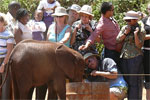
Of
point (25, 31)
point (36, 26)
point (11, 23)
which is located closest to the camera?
point (25, 31)

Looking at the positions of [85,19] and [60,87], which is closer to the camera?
[60,87]

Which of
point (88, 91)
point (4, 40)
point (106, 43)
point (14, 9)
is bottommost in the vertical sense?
point (88, 91)

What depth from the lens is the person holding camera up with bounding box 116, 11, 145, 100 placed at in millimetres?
7914

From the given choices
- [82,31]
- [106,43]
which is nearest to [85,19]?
[82,31]

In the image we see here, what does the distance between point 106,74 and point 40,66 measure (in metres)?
1.37

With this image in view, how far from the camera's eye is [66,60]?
7.10 m

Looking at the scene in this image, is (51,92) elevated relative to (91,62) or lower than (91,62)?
lower

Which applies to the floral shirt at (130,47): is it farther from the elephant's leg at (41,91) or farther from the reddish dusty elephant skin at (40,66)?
the elephant's leg at (41,91)

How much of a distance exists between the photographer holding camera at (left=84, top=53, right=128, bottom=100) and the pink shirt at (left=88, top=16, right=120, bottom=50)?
40 cm

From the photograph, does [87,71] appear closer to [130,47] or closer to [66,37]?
[66,37]

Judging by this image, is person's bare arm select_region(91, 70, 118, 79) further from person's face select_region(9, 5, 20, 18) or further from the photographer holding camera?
person's face select_region(9, 5, 20, 18)

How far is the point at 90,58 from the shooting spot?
25.7 feet

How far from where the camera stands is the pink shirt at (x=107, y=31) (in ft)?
26.6

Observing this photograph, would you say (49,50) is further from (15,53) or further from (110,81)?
(110,81)
